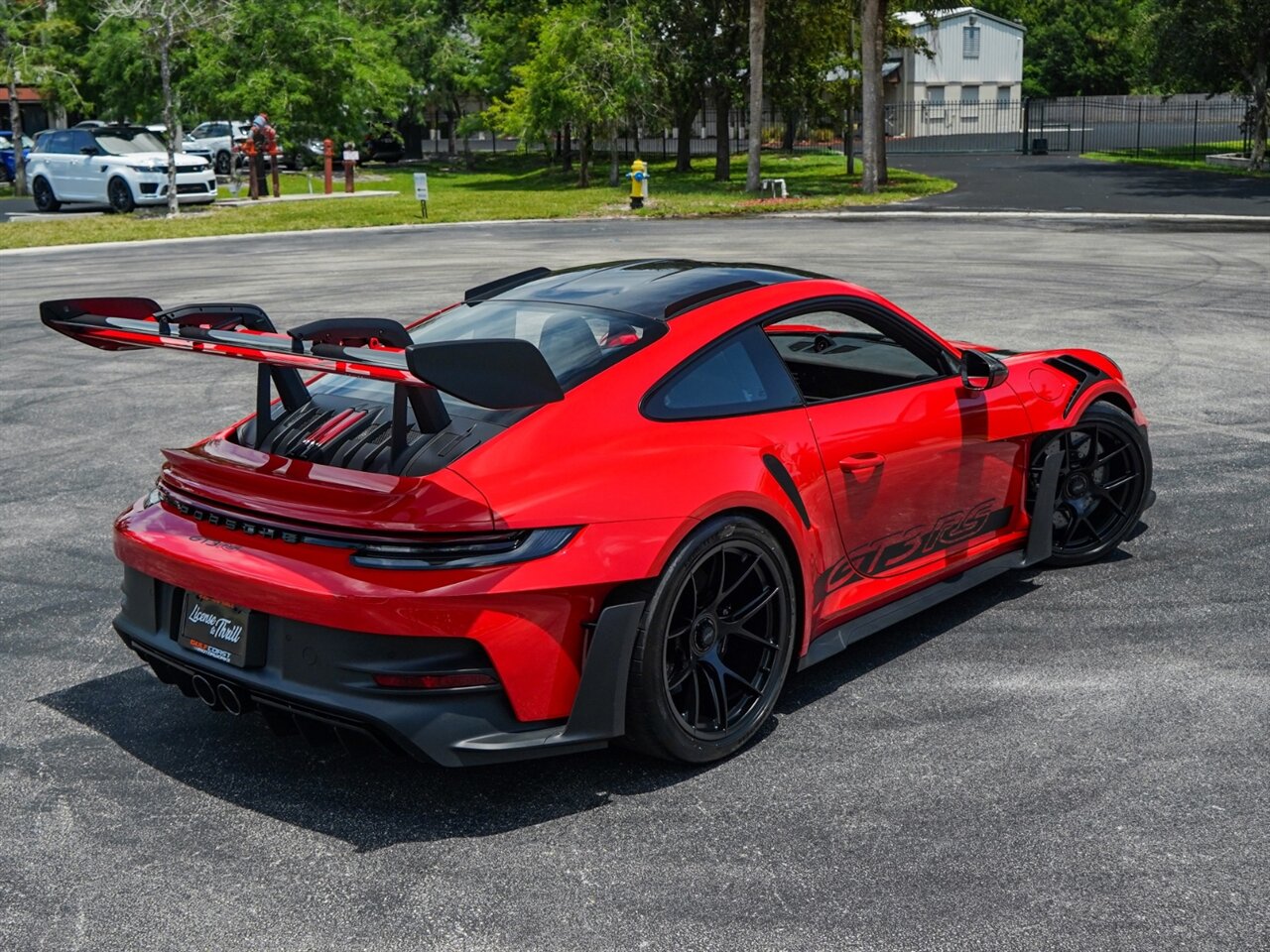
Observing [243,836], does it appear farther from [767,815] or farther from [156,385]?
[156,385]

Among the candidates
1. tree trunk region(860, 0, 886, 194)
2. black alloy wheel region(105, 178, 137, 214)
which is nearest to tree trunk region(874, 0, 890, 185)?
tree trunk region(860, 0, 886, 194)

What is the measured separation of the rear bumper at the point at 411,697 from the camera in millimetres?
3961

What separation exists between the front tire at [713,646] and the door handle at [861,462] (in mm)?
509

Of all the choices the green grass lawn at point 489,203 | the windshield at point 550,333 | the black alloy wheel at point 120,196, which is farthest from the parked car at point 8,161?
the windshield at point 550,333

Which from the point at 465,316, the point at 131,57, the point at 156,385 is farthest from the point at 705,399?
the point at 131,57

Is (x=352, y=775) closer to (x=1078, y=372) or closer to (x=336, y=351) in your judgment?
(x=336, y=351)

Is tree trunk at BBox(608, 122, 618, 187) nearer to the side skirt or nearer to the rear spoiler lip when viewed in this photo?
the side skirt

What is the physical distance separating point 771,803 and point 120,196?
31392 millimetres

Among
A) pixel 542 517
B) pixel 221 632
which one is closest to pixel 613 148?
pixel 221 632

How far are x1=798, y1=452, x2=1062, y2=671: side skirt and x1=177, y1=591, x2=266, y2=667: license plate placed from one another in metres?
1.82

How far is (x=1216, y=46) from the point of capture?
4275cm

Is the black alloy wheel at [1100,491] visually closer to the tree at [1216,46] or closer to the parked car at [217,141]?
the tree at [1216,46]

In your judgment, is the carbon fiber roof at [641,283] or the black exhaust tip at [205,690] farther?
the carbon fiber roof at [641,283]

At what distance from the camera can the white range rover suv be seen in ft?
105
